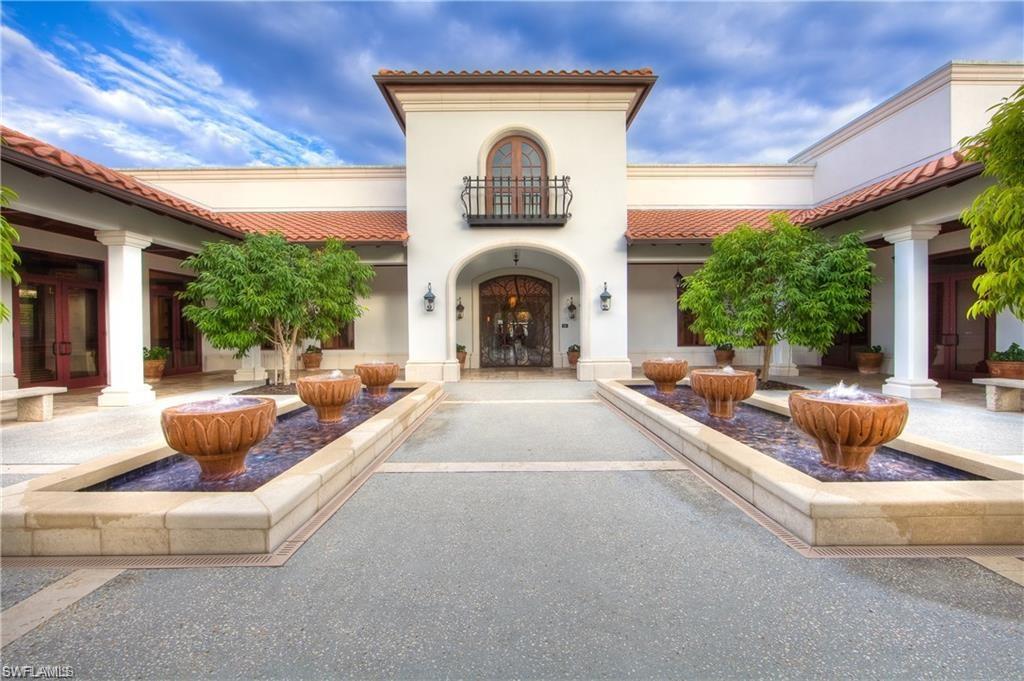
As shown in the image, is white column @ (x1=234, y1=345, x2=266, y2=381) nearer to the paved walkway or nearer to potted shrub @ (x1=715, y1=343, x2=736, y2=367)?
the paved walkway

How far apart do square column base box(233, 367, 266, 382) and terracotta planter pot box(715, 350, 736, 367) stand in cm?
1359

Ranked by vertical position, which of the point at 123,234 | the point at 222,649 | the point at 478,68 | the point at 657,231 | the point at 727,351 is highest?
the point at 478,68

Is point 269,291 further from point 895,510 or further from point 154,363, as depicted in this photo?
point 895,510

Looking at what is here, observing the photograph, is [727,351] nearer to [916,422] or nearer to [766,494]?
[916,422]

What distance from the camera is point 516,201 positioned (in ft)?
36.1

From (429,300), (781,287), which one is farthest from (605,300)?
(429,300)

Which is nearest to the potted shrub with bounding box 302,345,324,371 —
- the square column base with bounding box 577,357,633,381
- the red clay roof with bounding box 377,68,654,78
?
the red clay roof with bounding box 377,68,654,78

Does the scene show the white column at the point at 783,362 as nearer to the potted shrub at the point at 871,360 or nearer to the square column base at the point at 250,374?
the potted shrub at the point at 871,360

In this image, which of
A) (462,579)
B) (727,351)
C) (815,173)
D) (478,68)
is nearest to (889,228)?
(727,351)

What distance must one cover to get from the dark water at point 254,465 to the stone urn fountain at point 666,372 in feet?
16.6

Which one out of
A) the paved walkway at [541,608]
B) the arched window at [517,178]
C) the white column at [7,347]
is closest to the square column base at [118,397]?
the white column at [7,347]

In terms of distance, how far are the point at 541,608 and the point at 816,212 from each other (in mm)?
11097

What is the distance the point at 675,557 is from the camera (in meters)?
2.79

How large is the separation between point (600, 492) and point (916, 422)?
18.7ft
